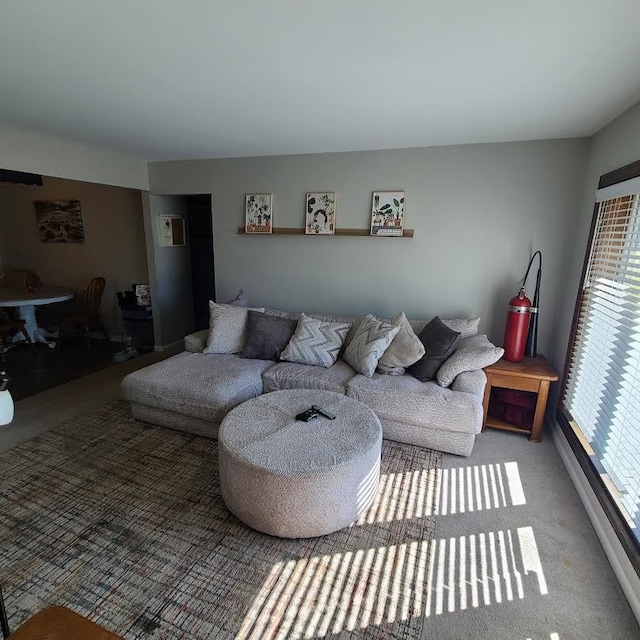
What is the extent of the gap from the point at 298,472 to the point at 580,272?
2.55m

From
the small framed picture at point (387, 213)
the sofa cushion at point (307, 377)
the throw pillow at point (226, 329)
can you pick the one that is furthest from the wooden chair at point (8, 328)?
the small framed picture at point (387, 213)

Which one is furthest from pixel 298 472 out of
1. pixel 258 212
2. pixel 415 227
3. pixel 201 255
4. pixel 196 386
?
pixel 201 255

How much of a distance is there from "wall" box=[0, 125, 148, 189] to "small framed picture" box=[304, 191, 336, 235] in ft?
6.74

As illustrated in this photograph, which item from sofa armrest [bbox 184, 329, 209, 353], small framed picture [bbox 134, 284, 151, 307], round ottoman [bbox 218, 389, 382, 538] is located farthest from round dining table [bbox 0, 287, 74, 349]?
round ottoman [bbox 218, 389, 382, 538]

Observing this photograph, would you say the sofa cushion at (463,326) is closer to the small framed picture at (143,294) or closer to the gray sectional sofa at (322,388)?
the gray sectional sofa at (322,388)

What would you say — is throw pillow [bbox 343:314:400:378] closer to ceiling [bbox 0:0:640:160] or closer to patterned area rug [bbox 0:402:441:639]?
patterned area rug [bbox 0:402:441:639]

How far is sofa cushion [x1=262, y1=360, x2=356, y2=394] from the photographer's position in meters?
2.88

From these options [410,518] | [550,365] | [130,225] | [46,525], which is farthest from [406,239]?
[130,225]

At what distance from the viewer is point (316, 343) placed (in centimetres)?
323

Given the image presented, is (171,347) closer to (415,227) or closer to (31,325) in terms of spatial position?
(31,325)

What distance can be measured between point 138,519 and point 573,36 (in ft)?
9.72

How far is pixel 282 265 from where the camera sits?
399 cm

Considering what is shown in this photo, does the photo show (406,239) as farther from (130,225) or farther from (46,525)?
(130,225)

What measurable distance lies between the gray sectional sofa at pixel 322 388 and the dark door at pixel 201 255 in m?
2.23
